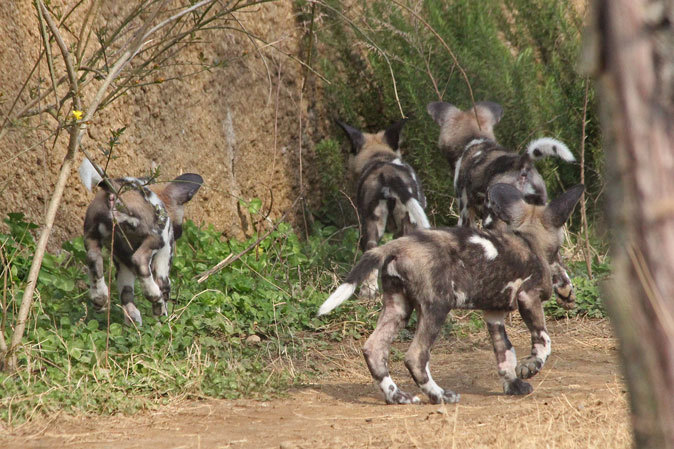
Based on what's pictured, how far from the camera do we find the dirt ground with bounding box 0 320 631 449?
369 cm

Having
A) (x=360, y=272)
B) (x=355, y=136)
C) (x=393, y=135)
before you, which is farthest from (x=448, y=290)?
(x=355, y=136)

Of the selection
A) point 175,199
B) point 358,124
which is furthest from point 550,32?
point 175,199

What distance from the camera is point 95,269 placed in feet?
18.6

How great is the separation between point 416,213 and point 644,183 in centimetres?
511

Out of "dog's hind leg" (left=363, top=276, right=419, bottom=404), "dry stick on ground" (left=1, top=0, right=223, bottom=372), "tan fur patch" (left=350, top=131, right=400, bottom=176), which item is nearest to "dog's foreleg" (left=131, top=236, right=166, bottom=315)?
"dry stick on ground" (left=1, top=0, right=223, bottom=372)

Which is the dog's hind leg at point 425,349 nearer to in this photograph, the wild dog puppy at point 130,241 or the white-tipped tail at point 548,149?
the wild dog puppy at point 130,241

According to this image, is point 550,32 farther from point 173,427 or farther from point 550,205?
point 173,427

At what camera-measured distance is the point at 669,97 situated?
6.01ft

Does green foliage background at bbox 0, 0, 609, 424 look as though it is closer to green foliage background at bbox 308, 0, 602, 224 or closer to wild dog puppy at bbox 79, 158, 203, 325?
green foliage background at bbox 308, 0, 602, 224

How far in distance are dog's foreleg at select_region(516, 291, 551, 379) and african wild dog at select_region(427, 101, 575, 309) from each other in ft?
1.69

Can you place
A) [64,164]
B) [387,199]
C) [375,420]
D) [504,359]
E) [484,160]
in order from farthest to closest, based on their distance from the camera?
1. [387,199]
2. [484,160]
3. [504,359]
4. [64,164]
5. [375,420]

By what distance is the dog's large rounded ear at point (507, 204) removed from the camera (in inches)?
214

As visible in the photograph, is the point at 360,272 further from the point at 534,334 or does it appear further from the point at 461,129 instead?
the point at 461,129

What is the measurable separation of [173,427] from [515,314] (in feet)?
11.0
